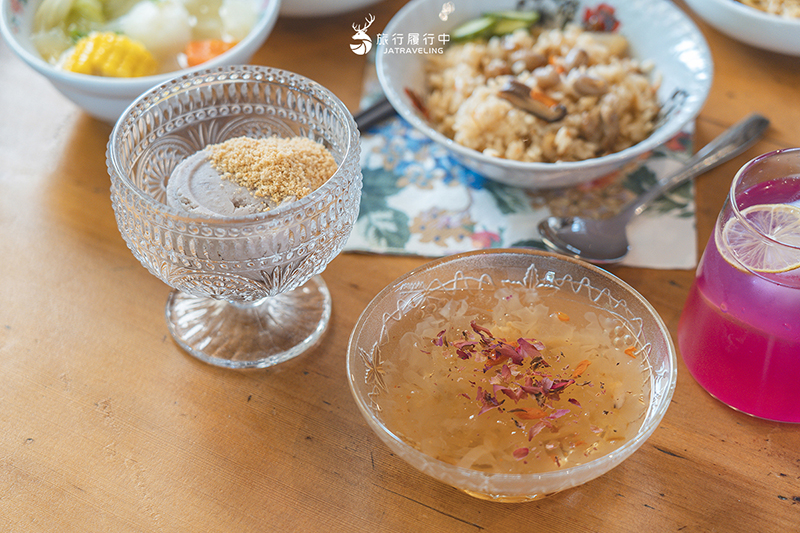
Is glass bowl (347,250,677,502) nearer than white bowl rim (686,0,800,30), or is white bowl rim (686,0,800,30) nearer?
glass bowl (347,250,677,502)

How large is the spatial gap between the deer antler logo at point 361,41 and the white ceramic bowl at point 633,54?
17cm

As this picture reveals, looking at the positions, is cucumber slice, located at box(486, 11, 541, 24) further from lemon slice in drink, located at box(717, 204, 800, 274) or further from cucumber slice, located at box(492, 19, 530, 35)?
lemon slice in drink, located at box(717, 204, 800, 274)

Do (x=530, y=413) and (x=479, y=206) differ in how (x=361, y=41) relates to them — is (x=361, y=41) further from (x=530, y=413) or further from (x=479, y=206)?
(x=530, y=413)

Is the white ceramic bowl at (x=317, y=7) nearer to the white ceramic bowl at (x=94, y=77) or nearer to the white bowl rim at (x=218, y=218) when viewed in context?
the white ceramic bowl at (x=94, y=77)

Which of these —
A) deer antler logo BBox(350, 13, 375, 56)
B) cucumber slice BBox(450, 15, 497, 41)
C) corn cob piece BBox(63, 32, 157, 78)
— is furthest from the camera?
deer antler logo BBox(350, 13, 375, 56)

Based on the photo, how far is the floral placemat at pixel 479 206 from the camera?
3.31ft

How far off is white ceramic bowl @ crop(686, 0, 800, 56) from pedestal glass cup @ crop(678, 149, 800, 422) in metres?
0.55

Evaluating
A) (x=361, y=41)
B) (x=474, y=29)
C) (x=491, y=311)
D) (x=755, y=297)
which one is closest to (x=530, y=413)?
(x=491, y=311)

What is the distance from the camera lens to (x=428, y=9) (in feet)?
3.95

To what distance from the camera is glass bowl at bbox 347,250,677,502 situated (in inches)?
24.9

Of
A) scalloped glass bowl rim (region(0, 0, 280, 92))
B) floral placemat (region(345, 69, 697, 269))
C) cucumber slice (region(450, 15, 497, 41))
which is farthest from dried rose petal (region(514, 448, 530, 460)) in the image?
cucumber slice (region(450, 15, 497, 41))

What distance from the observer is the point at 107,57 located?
108cm

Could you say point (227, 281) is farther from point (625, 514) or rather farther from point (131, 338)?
point (625, 514)

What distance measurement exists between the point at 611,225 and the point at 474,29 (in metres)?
0.48
